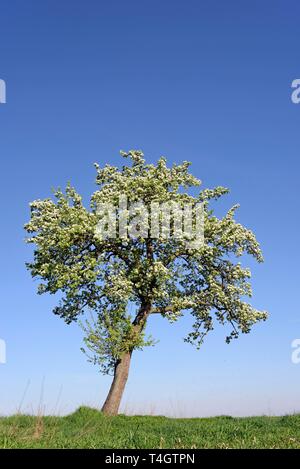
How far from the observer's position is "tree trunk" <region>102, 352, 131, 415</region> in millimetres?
33688

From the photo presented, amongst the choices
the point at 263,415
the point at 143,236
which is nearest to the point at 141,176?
the point at 143,236

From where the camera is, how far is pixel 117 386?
111 feet

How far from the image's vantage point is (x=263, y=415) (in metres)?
32.2

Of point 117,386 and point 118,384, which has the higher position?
point 118,384

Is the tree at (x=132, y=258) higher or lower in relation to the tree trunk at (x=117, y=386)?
higher

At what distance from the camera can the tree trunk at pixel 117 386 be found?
33.7 m

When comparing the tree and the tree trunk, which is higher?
the tree

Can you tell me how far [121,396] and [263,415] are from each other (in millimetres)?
8398

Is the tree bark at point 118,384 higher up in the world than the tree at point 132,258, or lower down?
lower down
